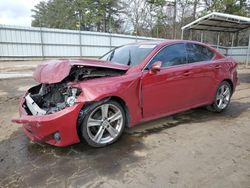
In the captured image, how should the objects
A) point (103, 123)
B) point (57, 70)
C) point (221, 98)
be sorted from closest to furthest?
point (57, 70)
point (103, 123)
point (221, 98)

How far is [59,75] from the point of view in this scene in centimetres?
304

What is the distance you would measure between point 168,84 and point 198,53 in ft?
4.02

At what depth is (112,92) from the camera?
312 centimetres

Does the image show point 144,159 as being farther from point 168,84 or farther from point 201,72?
point 201,72

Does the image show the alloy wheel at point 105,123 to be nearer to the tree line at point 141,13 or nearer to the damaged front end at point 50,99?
the damaged front end at point 50,99

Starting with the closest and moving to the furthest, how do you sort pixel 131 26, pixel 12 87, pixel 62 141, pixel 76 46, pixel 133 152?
1. pixel 62 141
2. pixel 133 152
3. pixel 12 87
4. pixel 76 46
5. pixel 131 26

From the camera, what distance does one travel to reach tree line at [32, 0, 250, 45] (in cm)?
2575

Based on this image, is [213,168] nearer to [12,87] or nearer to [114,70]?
[114,70]

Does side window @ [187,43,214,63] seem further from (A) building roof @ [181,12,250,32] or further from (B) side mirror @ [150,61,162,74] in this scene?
(A) building roof @ [181,12,250,32]

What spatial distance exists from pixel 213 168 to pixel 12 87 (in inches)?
278

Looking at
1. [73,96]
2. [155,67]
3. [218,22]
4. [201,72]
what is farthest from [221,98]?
[218,22]

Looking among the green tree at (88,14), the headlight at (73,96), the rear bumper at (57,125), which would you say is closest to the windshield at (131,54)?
the headlight at (73,96)

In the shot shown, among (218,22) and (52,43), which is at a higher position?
(218,22)

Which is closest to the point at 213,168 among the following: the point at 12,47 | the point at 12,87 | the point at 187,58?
the point at 187,58
